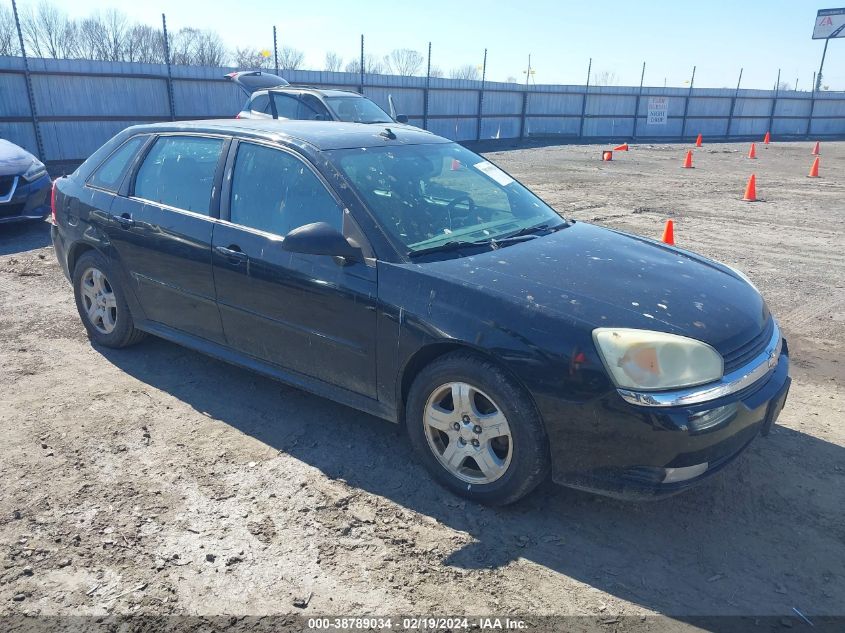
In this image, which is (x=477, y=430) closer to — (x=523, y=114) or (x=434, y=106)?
(x=434, y=106)

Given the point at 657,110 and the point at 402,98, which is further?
the point at 657,110

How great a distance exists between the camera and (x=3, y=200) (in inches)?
338

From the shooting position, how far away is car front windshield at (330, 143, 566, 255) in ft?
11.9

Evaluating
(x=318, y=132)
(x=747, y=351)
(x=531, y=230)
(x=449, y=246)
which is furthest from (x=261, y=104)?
(x=747, y=351)

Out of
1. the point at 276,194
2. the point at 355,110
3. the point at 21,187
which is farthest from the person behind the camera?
the point at 355,110

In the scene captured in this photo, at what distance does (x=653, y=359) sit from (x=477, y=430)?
880 mm

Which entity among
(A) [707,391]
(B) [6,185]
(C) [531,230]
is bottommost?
(B) [6,185]

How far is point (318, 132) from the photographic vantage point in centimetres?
412

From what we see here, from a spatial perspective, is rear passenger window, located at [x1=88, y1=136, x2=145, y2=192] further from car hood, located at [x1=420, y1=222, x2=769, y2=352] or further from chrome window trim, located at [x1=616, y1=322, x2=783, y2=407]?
chrome window trim, located at [x1=616, y1=322, x2=783, y2=407]

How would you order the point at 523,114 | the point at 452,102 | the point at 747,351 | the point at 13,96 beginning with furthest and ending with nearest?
the point at 523,114 → the point at 452,102 → the point at 13,96 → the point at 747,351

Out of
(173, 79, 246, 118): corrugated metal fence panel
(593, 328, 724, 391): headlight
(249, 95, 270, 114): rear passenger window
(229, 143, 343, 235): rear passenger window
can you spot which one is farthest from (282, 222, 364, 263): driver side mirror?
(173, 79, 246, 118): corrugated metal fence panel

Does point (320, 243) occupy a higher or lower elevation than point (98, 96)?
lower

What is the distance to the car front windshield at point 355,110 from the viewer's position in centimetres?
1269

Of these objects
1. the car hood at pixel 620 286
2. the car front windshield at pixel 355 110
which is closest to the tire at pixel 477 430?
the car hood at pixel 620 286
